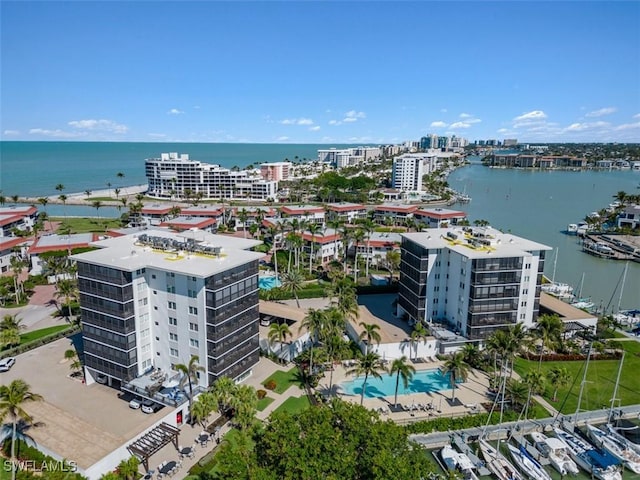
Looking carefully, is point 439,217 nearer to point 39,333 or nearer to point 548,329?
point 548,329

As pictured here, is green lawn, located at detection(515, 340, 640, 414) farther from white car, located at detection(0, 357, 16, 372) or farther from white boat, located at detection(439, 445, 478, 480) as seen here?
white car, located at detection(0, 357, 16, 372)

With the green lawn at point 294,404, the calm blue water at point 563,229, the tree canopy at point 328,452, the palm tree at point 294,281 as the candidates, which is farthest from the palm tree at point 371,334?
the calm blue water at point 563,229

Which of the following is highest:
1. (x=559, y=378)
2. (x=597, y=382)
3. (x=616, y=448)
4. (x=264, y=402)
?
(x=559, y=378)

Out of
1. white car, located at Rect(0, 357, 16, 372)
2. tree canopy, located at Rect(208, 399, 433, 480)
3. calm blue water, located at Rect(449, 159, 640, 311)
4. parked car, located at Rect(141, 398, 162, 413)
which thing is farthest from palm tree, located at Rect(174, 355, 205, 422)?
calm blue water, located at Rect(449, 159, 640, 311)

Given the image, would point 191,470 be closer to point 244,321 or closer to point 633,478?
point 244,321

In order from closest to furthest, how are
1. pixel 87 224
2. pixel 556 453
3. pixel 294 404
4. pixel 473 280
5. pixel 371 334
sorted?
pixel 556 453, pixel 294 404, pixel 371 334, pixel 473 280, pixel 87 224

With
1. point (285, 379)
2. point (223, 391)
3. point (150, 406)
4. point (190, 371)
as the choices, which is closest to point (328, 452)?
point (223, 391)
